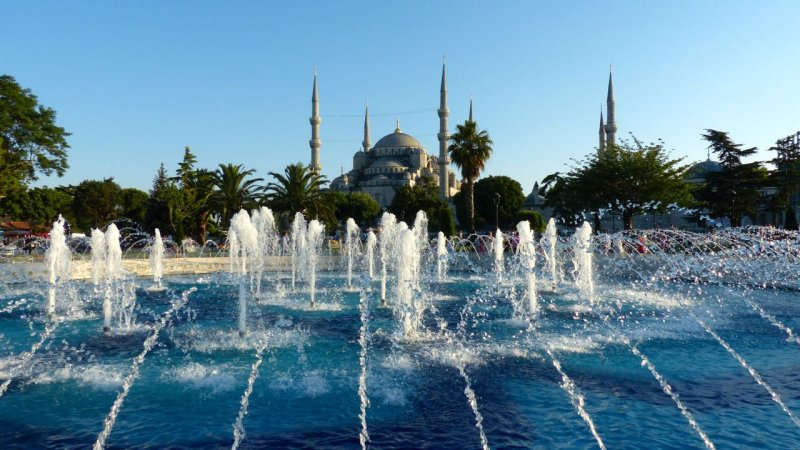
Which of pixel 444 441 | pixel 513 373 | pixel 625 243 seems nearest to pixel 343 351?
pixel 513 373

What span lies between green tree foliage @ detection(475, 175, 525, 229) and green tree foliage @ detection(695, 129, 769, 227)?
86.6ft

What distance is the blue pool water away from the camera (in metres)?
4.98

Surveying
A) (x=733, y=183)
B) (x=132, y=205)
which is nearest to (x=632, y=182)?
(x=733, y=183)

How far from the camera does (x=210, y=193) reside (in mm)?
30062

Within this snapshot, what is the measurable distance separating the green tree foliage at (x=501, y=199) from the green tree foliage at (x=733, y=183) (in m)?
26.4

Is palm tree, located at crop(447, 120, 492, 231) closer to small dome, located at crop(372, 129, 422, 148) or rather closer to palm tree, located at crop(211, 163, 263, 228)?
palm tree, located at crop(211, 163, 263, 228)

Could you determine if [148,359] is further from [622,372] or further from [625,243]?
[625,243]

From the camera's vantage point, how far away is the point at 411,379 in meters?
6.46

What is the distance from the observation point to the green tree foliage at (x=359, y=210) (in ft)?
231

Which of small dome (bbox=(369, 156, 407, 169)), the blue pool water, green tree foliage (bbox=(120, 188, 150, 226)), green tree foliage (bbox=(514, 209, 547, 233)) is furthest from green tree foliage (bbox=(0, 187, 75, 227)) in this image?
small dome (bbox=(369, 156, 407, 169))

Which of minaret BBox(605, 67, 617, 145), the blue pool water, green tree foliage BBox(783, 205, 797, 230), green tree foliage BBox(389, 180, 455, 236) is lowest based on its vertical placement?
the blue pool water

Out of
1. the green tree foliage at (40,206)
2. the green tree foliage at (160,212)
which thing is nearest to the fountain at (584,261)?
the green tree foliage at (160,212)

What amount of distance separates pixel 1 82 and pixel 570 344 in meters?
32.2

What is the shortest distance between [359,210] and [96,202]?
36.0 meters
